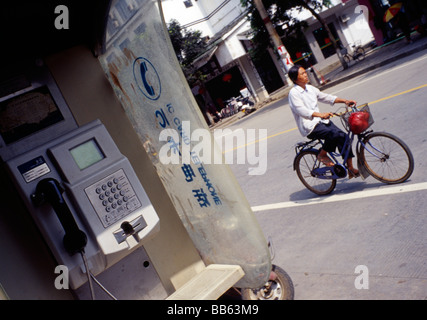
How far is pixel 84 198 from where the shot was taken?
2066mm

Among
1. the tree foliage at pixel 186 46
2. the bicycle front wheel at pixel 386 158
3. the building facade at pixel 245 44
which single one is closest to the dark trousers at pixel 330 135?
the bicycle front wheel at pixel 386 158

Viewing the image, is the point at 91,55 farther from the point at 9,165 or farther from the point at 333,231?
the point at 333,231

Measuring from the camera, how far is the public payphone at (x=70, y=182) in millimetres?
2021

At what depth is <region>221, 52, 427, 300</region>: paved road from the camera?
9.80 ft

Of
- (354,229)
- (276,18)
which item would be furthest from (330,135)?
(276,18)

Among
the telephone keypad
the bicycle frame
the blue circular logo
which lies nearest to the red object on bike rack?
the bicycle frame

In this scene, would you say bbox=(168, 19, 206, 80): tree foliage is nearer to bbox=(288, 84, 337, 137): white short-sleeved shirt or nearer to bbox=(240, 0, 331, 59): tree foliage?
bbox=(240, 0, 331, 59): tree foliage

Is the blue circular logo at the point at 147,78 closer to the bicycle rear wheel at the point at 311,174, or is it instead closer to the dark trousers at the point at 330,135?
the dark trousers at the point at 330,135

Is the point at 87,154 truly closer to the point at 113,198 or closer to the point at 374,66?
the point at 113,198

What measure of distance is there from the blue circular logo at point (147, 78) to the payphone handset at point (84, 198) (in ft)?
1.10

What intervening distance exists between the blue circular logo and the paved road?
2107mm

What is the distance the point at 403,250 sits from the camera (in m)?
3.13

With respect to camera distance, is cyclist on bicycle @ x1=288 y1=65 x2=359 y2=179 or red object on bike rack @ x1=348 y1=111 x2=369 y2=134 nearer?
red object on bike rack @ x1=348 y1=111 x2=369 y2=134
